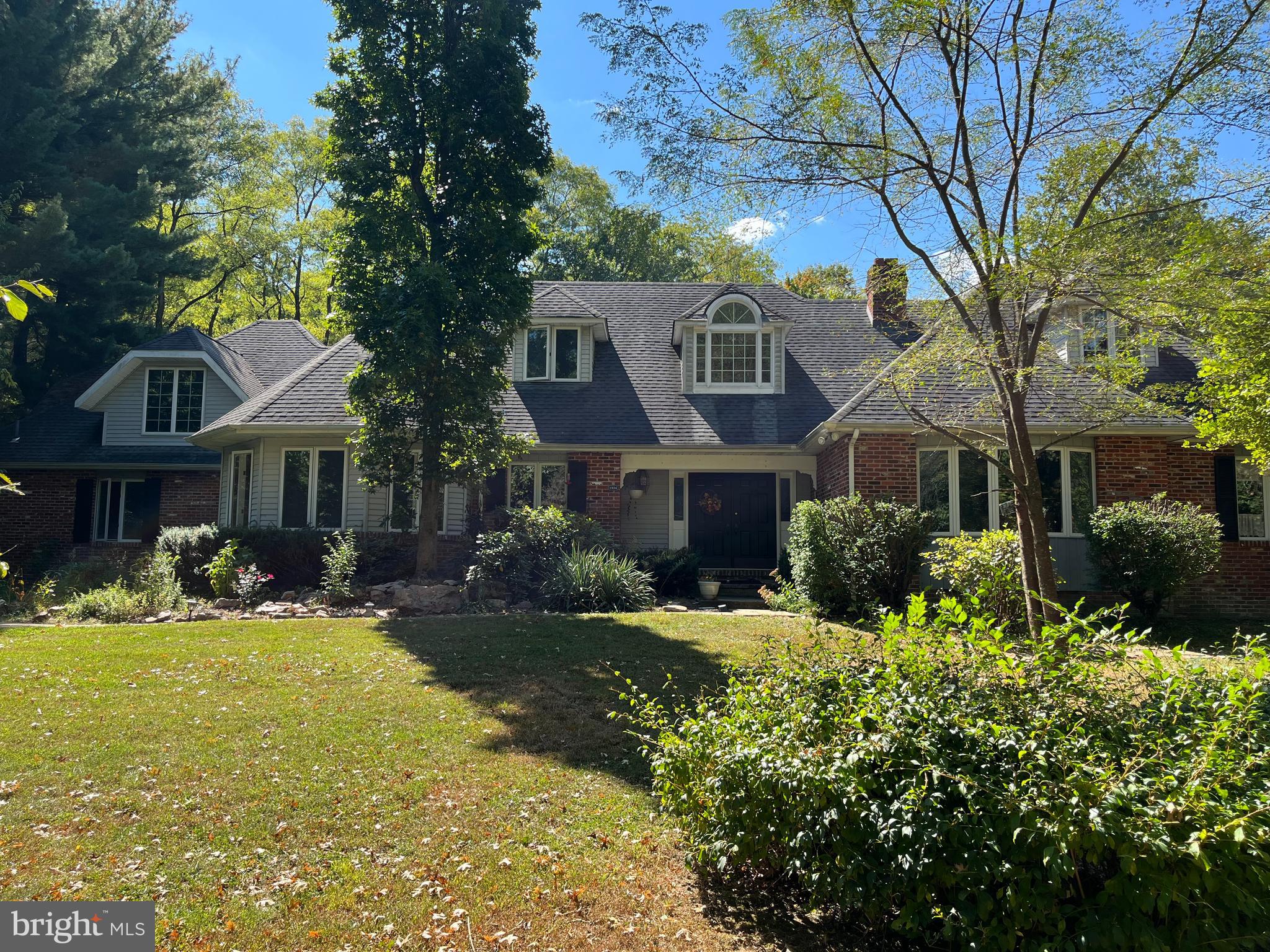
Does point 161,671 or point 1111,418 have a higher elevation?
point 1111,418

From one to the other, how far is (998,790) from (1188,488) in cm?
1315

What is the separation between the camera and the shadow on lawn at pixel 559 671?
620cm

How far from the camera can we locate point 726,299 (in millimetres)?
17047

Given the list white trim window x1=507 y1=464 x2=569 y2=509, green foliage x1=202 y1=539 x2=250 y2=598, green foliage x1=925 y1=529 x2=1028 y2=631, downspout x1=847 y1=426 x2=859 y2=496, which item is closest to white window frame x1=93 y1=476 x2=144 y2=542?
green foliage x1=202 y1=539 x2=250 y2=598

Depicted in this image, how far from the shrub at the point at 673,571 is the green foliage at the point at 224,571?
7.08 metres

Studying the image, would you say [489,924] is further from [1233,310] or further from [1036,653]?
[1233,310]

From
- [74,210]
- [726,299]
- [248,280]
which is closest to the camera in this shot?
[726,299]

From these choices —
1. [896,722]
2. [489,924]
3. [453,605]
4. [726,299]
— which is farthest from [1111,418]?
[726,299]

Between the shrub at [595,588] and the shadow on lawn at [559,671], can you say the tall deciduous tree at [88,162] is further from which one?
the shadow on lawn at [559,671]

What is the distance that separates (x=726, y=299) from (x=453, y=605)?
885 cm

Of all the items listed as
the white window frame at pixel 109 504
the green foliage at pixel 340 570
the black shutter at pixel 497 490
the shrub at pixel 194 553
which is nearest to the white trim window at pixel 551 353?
the black shutter at pixel 497 490

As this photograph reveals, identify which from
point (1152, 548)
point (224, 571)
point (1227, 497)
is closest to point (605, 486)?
point (224, 571)

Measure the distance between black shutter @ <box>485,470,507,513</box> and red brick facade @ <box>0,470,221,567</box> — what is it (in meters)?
7.15

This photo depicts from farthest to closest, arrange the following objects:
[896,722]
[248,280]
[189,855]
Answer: [248,280] < [189,855] < [896,722]
